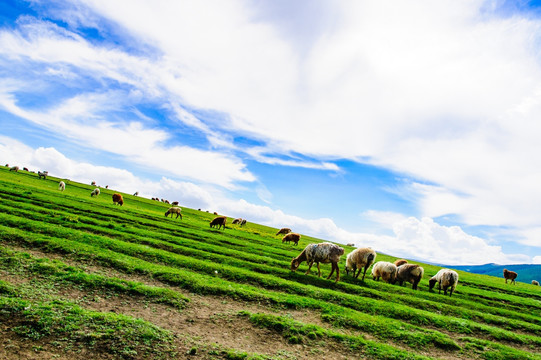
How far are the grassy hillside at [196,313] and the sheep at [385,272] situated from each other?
3.00m

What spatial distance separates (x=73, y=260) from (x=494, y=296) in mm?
41401

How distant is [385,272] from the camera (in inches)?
1053

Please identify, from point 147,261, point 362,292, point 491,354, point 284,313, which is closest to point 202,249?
point 147,261

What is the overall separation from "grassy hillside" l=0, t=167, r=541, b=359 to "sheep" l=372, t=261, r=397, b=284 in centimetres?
300

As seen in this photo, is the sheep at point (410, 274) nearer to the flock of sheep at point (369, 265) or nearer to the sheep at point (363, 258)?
the flock of sheep at point (369, 265)

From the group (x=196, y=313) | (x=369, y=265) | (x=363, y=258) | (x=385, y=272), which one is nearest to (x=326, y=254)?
(x=363, y=258)

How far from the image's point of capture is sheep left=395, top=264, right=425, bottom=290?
85.2ft

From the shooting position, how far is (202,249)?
25812mm

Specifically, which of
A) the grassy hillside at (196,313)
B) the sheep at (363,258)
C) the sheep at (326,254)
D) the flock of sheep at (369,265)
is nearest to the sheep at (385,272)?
the flock of sheep at (369,265)

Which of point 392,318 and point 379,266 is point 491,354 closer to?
point 392,318

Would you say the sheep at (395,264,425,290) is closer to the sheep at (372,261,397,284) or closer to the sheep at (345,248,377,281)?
the sheep at (372,261,397,284)

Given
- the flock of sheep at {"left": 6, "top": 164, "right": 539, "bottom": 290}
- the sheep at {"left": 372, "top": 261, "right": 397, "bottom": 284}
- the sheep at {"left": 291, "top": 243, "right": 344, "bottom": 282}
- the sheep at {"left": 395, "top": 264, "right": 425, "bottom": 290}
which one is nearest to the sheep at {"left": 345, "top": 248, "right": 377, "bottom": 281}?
the flock of sheep at {"left": 6, "top": 164, "right": 539, "bottom": 290}

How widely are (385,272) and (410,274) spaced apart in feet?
8.08

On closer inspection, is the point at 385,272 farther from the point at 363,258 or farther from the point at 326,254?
the point at 326,254
